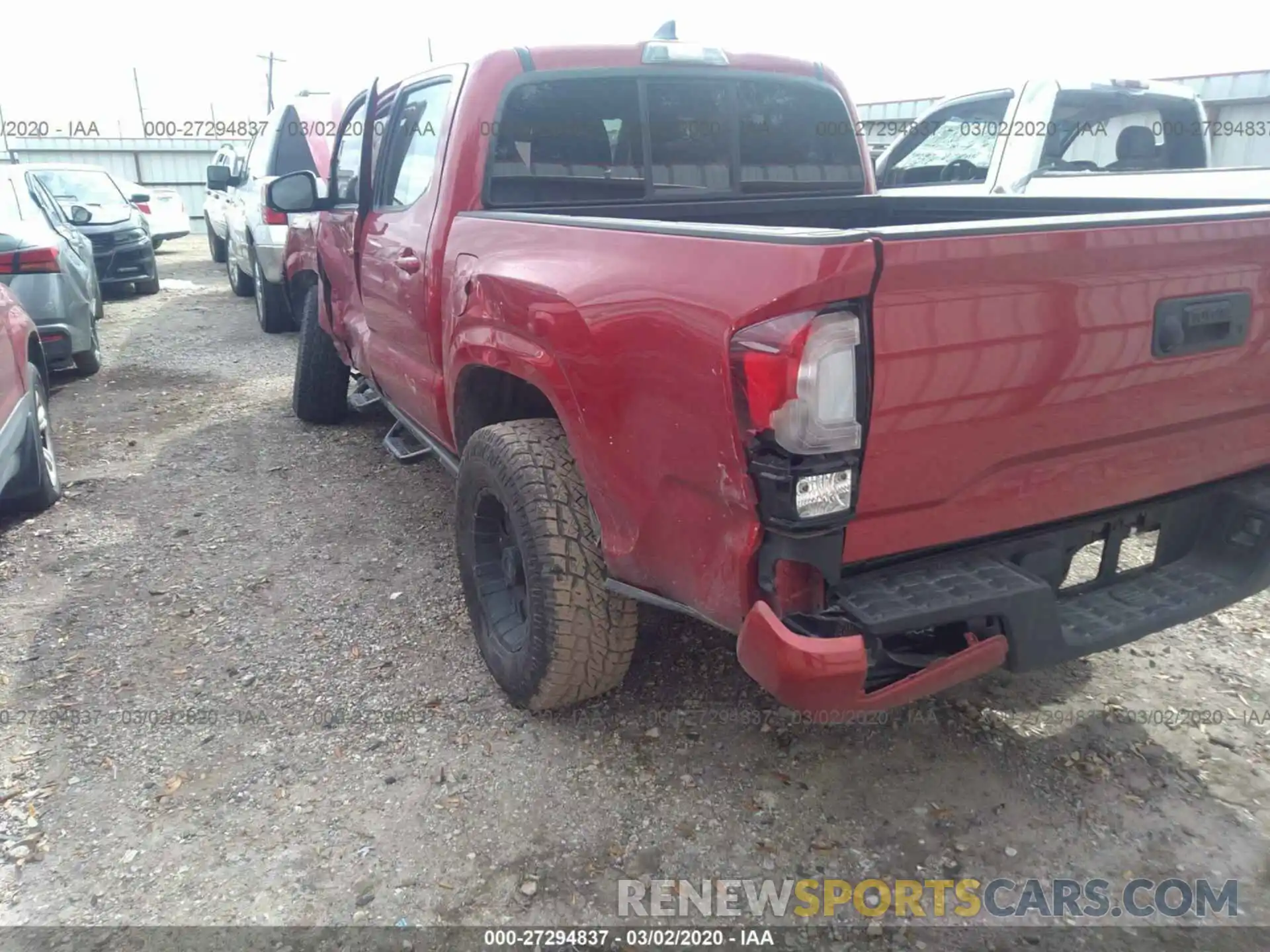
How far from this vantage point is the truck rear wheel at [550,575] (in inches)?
101

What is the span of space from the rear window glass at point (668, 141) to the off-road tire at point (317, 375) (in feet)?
8.57

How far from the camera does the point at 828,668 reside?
1.82 metres

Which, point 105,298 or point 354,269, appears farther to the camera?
point 105,298

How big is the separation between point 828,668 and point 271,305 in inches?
331

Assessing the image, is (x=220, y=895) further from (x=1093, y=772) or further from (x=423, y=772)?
(x=1093, y=772)

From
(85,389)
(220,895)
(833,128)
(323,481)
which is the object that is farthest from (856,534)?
(85,389)

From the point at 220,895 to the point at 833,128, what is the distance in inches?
136

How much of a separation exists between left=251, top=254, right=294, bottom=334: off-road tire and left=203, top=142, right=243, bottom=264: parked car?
1814 mm

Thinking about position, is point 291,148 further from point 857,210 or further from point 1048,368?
point 1048,368

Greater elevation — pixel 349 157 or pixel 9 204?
pixel 349 157

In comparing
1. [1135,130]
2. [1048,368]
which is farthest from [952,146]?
[1048,368]

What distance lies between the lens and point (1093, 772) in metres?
2.57

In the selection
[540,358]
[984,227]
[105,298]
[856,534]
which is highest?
[984,227]

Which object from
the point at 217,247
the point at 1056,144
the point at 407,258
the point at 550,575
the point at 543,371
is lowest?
the point at 217,247
